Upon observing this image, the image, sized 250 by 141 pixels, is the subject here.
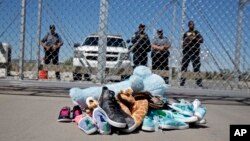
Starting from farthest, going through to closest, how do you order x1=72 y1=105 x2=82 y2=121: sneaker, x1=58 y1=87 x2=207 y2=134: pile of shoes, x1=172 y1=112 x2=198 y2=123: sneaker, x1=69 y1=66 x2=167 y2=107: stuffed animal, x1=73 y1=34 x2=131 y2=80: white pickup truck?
1. x1=73 y1=34 x2=131 y2=80: white pickup truck
2. x1=69 y1=66 x2=167 y2=107: stuffed animal
3. x1=72 y1=105 x2=82 y2=121: sneaker
4. x1=172 y1=112 x2=198 y2=123: sneaker
5. x1=58 y1=87 x2=207 y2=134: pile of shoes

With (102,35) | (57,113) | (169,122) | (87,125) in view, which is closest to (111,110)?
(87,125)

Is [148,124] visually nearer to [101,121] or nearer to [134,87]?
[101,121]

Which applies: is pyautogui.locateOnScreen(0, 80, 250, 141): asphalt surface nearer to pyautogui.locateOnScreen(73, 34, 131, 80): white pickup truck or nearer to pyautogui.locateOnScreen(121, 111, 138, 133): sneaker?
pyautogui.locateOnScreen(121, 111, 138, 133): sneaker

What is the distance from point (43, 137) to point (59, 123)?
0.55 metres

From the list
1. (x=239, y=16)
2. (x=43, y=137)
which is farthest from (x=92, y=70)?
(x=43, y=137)

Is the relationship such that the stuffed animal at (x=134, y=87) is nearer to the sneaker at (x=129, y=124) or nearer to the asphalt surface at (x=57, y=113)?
the asphalt surface at (x=57, y=113)

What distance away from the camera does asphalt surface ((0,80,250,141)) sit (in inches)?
110

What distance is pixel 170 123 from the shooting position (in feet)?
10.2

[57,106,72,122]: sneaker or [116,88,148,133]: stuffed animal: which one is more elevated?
[116,88,148,133]: stuffed animal

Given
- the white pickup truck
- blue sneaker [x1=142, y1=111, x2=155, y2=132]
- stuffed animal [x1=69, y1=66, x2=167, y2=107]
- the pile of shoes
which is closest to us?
the pile of shoes

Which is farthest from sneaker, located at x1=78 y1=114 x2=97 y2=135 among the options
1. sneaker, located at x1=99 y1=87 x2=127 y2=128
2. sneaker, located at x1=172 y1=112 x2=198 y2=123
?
sneaker, located at x1=172 y1=112 x2=198 y2=123

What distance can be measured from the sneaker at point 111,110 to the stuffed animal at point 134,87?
36 cm

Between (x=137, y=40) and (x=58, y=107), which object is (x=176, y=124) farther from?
→ (x=137, y=40)

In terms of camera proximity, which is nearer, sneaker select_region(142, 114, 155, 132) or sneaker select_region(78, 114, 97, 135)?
sneaker select_region(78, 114, 97, 135)
